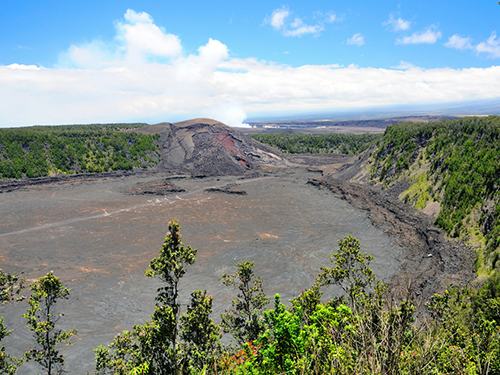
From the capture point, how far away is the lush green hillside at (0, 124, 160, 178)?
58.7m

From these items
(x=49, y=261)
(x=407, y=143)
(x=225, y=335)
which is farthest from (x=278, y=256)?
(x=407, y=143)

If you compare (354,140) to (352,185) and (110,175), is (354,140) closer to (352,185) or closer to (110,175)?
(352,185)

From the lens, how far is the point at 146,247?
28.4m

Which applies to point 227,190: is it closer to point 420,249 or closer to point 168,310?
point 420,249

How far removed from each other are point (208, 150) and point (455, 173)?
5143cm

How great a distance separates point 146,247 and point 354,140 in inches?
3618

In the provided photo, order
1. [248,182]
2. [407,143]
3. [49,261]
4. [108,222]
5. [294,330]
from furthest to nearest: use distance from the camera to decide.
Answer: [248,182], [407,143], [108,222], [49,261], [294,330]

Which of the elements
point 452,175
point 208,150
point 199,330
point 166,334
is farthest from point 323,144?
point 166,334

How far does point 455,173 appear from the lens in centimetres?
3247

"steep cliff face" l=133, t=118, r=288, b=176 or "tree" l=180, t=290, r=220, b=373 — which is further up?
"steep cliff face" l=133, t=118, r=288, b=176

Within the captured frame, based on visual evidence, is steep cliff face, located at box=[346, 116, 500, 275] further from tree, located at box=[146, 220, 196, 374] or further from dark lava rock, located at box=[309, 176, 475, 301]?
tree, located at box=[146, 220, 196, 374]

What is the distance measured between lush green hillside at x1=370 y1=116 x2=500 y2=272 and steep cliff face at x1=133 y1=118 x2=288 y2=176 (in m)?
30.1

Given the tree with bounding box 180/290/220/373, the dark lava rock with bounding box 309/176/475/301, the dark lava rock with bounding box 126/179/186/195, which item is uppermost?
the tree with bounding box 180/290/220/373

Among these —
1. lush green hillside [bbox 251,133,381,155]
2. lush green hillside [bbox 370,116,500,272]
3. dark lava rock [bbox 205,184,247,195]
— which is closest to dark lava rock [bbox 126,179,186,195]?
dark lava rock [bbox 205,184,247,195]
